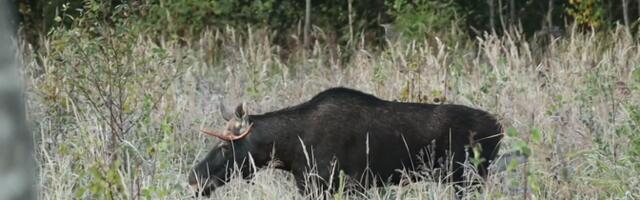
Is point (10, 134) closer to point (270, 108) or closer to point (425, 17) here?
point (270, 108)

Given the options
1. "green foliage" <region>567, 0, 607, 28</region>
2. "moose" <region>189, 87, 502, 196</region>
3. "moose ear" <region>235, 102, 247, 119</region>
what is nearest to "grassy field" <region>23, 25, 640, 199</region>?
"moose" <region>189, 87, 502, 196</region>

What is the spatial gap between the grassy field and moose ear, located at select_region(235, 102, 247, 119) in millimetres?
324

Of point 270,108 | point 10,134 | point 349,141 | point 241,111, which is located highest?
point 10,134

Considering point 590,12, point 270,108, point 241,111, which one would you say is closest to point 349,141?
point 241,111

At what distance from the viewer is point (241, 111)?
600 centimetres

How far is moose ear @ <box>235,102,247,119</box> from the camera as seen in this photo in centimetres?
596

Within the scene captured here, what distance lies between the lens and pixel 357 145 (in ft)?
20.2

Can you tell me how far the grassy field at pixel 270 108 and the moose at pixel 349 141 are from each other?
0.12 meters

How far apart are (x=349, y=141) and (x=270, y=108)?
2308 millimetres

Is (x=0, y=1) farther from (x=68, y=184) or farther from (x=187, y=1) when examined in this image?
(x=187, y=1)

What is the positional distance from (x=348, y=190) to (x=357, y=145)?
41 centimetres

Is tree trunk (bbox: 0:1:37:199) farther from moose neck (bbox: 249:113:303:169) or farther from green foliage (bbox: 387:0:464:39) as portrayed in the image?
green foliage (bbox: 387:0:464:39)

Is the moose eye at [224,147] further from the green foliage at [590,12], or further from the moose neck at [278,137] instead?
the green foliage at [590,12]

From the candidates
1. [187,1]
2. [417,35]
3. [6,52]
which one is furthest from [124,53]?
[187,1]
